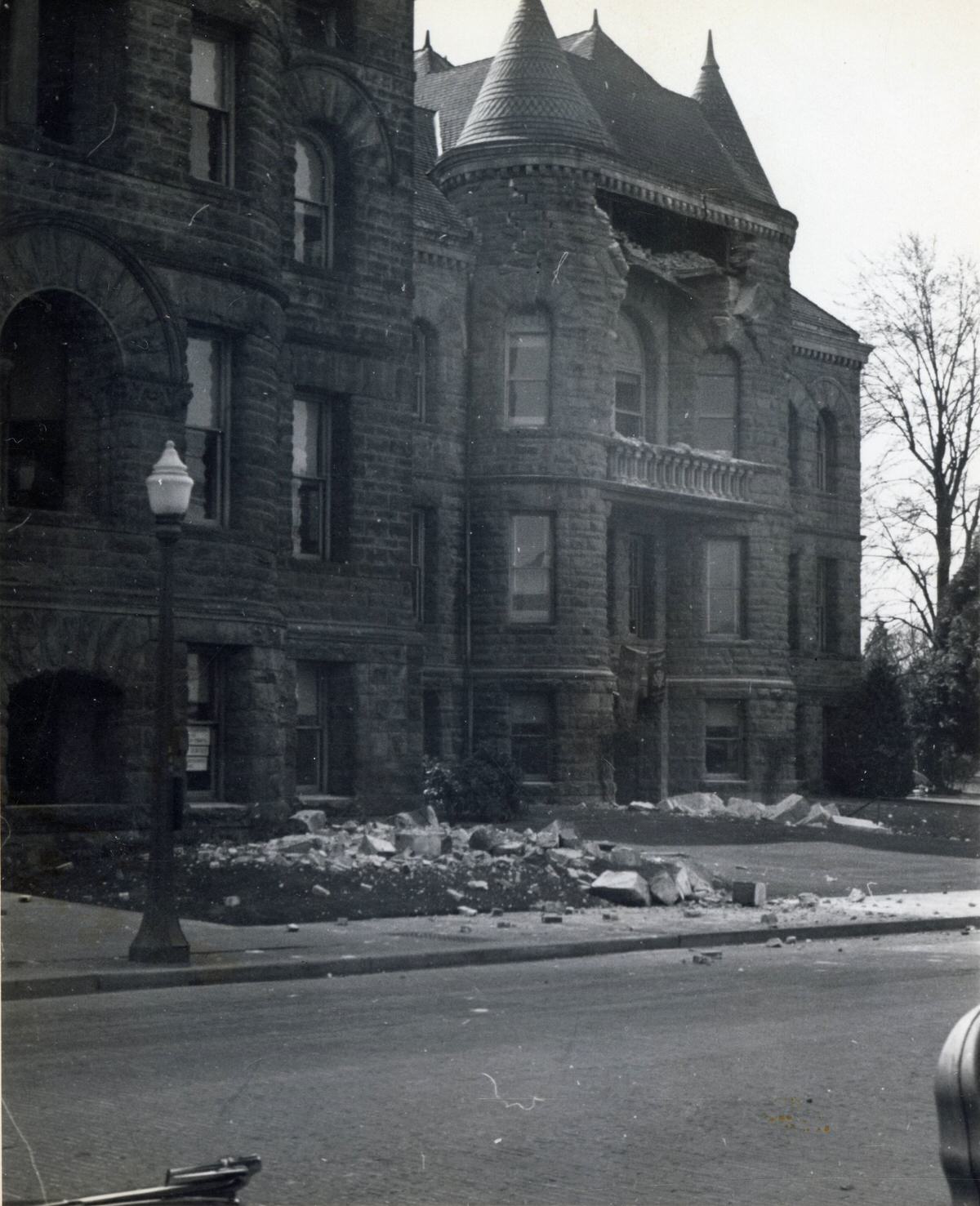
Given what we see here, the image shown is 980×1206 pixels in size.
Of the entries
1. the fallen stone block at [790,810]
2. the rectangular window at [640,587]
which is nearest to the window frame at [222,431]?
the fallen stone block at [790,810]

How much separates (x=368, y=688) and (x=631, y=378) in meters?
12.5

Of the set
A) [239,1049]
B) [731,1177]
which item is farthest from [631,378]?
[731,1177]

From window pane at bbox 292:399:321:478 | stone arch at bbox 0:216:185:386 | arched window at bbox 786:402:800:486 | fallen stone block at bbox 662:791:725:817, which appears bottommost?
fallen stone block at bbox 662:791:725:817

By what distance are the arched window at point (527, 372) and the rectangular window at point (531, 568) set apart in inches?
72.4

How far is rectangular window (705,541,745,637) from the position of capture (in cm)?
3622

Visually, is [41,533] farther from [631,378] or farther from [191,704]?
[631,378]

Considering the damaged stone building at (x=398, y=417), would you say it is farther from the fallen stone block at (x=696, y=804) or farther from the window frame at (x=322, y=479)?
the fallen stone block at (x=696, y=804)

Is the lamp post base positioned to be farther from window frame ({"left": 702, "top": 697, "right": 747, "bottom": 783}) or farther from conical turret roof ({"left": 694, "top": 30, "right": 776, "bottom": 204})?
conical turret roof ({"left": 694, "top": 30, "right": 776, "bottom": 204})

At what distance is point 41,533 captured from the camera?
1917cm

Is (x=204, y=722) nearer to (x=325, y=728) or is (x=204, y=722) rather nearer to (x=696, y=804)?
(x=325, y=728)

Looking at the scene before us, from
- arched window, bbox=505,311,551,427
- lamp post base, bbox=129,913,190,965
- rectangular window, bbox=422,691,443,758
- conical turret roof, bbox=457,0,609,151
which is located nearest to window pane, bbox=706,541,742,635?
arched window, bbox=505,311,551,427

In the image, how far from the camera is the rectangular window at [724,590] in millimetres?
36219

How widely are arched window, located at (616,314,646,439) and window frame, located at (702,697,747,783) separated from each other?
5688 millimetres

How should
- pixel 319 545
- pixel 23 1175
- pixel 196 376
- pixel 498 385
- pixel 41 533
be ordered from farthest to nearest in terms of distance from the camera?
pixel 498 385
pixel 319 545
pixel 196 376
pixel 41 533
pixel 23 1175
